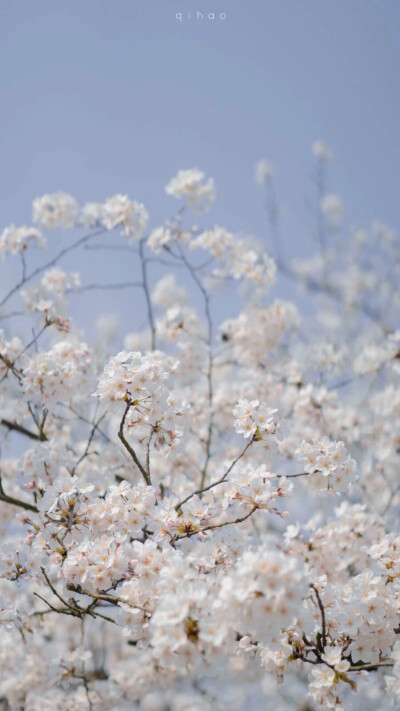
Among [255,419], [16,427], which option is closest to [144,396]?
[255,419]

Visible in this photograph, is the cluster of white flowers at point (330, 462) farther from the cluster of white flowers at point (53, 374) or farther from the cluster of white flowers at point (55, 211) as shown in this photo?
the cluster of white flowers at point (55, 211)

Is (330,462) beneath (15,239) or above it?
beneath

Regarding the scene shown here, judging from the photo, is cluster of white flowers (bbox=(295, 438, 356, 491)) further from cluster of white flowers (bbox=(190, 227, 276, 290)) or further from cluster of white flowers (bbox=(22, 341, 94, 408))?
cluster of white flowers (bbox=(190, 227, 276, 290))

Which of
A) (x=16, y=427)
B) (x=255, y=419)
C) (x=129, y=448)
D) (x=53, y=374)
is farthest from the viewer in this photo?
(x=16, y=427)

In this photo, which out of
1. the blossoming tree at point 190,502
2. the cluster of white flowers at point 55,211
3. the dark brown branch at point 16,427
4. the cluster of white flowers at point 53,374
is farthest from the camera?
the cluster of white flowers at point 55,211

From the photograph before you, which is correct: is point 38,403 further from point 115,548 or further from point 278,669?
point 278,669

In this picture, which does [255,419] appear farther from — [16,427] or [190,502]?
[16,427]

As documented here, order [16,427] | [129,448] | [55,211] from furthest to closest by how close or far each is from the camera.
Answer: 1. [55,211]
2. [16,427]
3. [129,448]

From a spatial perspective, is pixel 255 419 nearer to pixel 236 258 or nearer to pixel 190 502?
pixel 190 502

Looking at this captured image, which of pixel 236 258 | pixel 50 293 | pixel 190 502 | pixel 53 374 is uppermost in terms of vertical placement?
pixel 236 258

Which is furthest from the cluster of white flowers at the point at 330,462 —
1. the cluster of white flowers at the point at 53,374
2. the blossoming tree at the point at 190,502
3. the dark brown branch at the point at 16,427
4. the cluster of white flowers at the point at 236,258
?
the cluster of white flowers at the point at 236,258

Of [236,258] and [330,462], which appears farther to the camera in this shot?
[236,258]

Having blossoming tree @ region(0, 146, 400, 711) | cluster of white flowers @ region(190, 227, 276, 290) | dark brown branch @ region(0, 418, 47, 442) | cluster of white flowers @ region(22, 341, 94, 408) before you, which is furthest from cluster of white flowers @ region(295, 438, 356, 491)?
cluster of white flowers @ region(190, 227, 276, 290)

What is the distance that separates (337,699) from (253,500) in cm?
98
